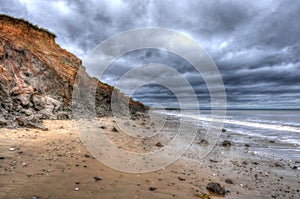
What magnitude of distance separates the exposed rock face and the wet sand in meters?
4.59

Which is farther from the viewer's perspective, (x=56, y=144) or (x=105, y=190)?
(x=56, y=144)

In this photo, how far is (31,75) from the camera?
53.1 ft

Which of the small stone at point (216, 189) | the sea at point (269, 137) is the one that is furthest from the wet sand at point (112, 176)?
the sea at point (269, 137)

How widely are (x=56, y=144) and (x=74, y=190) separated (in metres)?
4.29

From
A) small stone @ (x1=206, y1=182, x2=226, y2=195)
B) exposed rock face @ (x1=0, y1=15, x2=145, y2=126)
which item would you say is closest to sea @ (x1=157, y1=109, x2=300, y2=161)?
small stone @ (x1=206, y1=182, x2=226, y2=195)

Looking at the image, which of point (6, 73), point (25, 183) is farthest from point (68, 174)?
point (6, 73)

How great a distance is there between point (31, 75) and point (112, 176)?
50.0 feet

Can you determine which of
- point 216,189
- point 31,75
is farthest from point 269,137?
point 31,75

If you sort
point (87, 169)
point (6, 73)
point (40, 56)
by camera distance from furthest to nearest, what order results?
point (40, 56), point (6, 73), point (87, 169)

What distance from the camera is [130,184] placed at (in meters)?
4.75

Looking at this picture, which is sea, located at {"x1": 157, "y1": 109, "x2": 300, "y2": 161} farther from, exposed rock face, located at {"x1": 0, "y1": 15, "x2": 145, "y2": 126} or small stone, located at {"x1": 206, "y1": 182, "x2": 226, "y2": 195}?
exposed rock face, located at {"x1": 0, "y1": 15, "x2": 145, "y2": 126}

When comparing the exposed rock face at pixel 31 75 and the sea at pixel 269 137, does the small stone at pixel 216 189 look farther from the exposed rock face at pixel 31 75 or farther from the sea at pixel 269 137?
the exposed rock face at pixel 31 75

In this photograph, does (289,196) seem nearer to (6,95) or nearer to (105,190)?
(105,190)

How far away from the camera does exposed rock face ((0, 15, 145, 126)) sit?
12.4 meters
